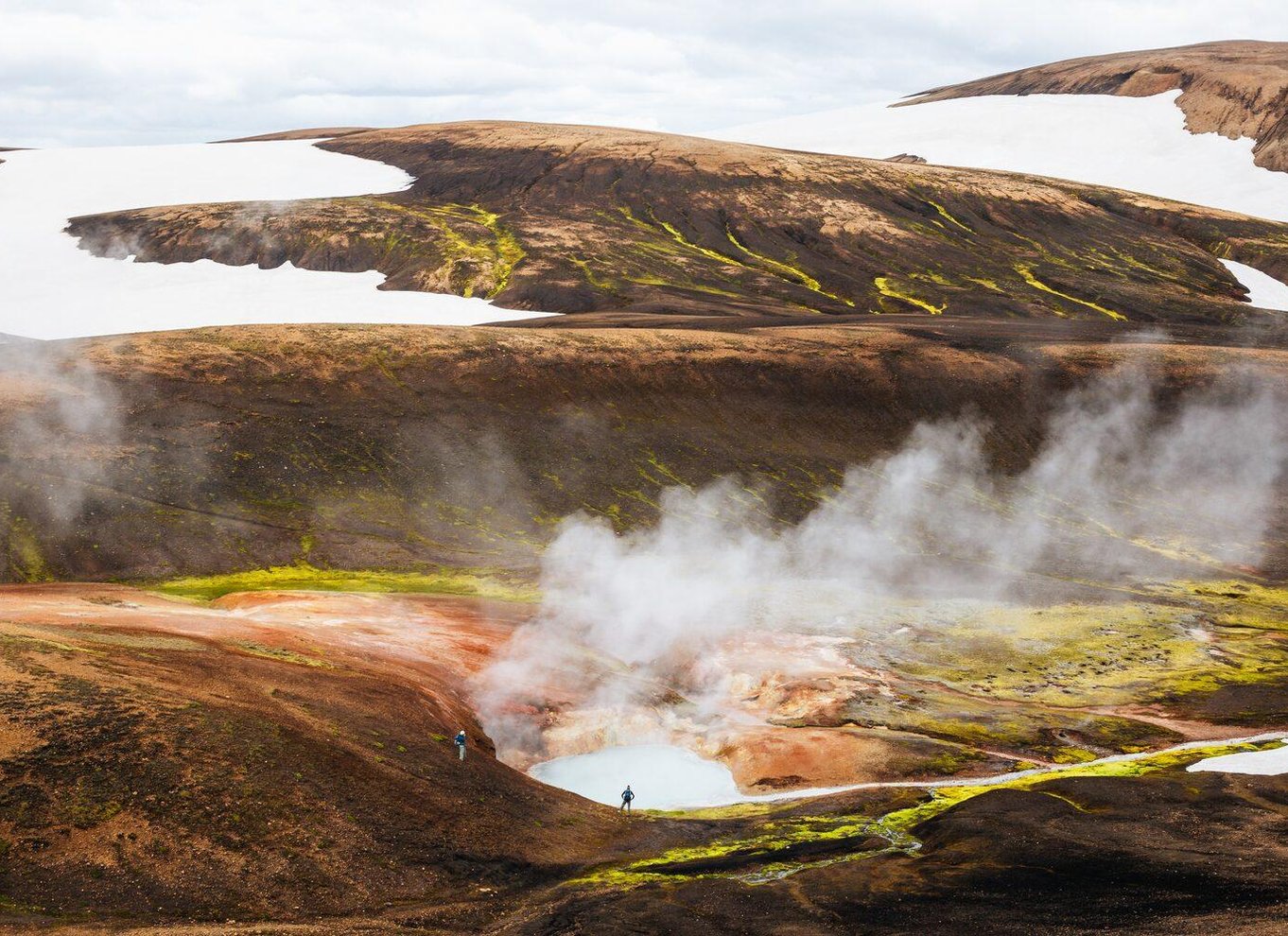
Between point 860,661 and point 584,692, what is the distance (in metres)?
15.6

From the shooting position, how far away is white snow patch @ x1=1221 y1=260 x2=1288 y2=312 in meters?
160

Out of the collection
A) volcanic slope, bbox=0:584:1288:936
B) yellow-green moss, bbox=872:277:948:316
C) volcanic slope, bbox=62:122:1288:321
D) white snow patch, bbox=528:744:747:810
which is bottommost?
white snow patch, bbox=528:744:747:810

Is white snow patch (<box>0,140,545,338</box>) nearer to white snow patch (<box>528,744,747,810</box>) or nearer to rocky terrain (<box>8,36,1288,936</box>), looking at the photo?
rocky terrain (<box>8,36,1288,936</box>)

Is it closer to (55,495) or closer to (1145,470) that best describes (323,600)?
(55,495)

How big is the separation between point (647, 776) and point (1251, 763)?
2296 centimetres

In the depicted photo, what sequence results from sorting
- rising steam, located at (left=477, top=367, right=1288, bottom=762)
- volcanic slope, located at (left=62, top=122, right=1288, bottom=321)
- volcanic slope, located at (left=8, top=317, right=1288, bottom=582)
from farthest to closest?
volcanic slope, located at (left=62, top=122, right=1288, bottom=321) < volcanic slope, located at (left=8, top=317, right=1288, bottom=582) < rising steam, located at (left=477, top=367, right=1288, bottom=762)

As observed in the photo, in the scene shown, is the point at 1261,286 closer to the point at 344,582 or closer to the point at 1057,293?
the point at 1057,293

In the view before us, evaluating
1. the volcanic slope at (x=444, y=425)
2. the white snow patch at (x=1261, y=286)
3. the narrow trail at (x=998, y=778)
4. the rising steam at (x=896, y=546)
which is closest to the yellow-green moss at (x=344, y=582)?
the volcanic slope at (x=444, y=425)

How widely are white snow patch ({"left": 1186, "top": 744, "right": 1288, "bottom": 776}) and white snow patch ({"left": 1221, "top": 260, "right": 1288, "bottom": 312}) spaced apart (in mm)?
125294

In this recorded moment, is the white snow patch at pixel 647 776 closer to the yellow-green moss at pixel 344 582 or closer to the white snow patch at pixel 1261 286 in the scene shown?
the yellow-green moss at pixel 344 582

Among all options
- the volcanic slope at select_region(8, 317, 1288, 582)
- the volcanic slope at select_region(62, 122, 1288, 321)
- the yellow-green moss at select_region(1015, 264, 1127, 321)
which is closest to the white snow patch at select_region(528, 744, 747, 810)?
the volcanic slope at select_region(8, 317, 1288, 582)

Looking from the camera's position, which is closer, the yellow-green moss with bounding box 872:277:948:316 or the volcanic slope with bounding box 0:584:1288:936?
the volcanic slope with bounding box 0:584:1288:936

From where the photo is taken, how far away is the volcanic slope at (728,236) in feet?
474

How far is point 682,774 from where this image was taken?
46875mm
